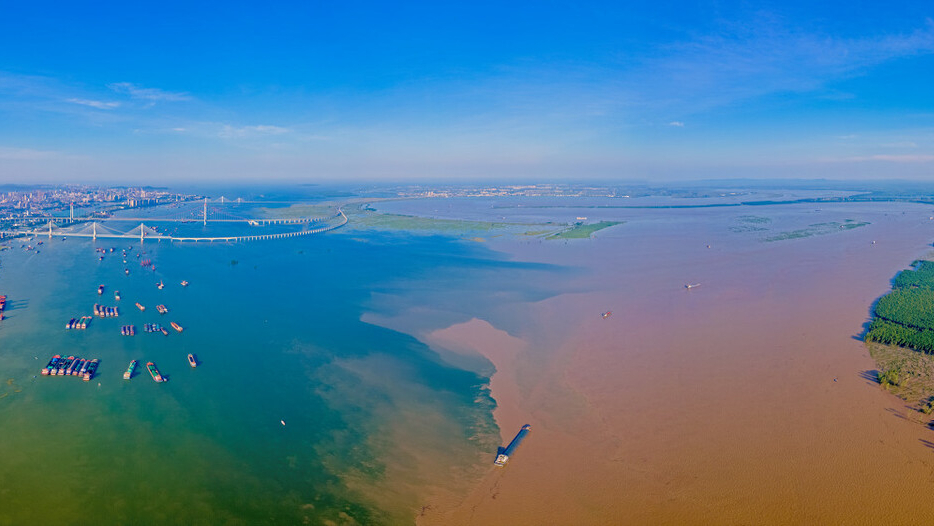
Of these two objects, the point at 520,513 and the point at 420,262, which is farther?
the point at 420,262

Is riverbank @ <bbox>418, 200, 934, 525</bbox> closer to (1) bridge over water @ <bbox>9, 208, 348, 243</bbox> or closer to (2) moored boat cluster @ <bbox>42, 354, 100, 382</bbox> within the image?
(2) moored boat cluster @ <bbox>42, 354, 100, 382</bbox>

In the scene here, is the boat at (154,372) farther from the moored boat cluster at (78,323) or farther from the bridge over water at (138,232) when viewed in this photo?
the bridge over water at (138,232)

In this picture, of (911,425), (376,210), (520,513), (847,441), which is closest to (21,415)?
(520,513)

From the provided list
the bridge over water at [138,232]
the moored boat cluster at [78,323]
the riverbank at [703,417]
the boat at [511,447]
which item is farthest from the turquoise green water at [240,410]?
the bridge over water at [138,232]

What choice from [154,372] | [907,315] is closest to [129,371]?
[154,372]

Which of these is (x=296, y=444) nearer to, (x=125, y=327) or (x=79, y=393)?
(x=79, y=393)
